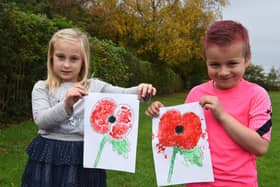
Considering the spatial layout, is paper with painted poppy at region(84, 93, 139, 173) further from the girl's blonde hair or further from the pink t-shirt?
the pink t-shirt

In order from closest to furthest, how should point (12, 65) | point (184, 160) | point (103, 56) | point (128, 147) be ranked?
point (184, 160) → point (128, 147) → point (12, 65) → point (103, 56)

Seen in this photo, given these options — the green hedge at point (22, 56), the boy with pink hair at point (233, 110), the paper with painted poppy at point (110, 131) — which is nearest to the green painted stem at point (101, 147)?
the paper with painted poppy at point (110, 131)

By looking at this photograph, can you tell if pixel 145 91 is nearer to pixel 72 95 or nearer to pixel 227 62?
pixel 72 95

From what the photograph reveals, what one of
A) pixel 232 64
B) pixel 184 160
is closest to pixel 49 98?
pixel 184 160

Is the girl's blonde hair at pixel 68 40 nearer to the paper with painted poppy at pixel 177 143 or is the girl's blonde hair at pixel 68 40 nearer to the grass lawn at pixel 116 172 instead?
the paper with painted poppy at pixel 177 143

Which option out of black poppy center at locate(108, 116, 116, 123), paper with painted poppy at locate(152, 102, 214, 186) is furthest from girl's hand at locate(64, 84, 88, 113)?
paper with painted poppy at locate(152, 102, 214, 186)

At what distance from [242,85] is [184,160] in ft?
1.71

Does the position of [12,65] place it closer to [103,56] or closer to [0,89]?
[0,89]

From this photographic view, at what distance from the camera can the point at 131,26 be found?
24.8m

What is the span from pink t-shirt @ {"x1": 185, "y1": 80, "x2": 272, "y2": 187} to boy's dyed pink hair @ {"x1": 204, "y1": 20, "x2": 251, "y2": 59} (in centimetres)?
20

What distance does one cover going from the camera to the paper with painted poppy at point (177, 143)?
92.7 inches

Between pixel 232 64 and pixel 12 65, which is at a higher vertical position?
pixel 12 65

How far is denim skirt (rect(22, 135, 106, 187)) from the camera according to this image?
8.82ft

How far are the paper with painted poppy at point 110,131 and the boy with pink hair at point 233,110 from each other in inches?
19.3
